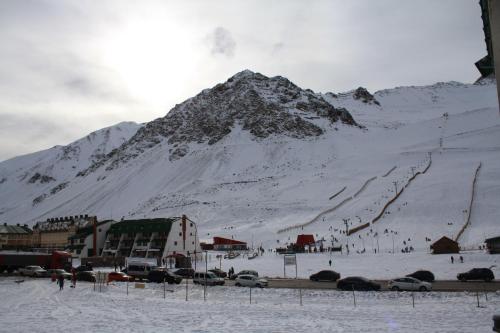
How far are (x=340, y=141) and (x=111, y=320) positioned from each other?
175 meters

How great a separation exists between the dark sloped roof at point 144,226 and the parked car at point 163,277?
1143 inches

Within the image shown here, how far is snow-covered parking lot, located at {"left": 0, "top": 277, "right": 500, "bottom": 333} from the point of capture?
711 inches

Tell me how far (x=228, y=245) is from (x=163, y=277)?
106 feet

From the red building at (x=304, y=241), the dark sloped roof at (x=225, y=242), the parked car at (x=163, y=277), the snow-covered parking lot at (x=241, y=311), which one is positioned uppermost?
the dark sloped roof at (x=225, y=242)

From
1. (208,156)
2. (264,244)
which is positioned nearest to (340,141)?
(208,156)

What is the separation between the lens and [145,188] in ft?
529

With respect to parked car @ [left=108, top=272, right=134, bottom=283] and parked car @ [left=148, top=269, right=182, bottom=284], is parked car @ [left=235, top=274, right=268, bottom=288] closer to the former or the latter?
parked car @ [left=148, top=269, right=182, bottom=284]

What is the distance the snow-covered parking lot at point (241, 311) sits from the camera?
59.2ft

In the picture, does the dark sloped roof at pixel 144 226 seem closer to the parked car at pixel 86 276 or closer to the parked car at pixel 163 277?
the parked car at pixel 86 276

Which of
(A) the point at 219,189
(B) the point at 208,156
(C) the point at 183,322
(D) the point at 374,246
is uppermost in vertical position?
(B) the point at 208,156

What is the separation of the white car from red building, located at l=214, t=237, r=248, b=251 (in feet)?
132

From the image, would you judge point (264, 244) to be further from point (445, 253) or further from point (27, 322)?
point (27, 322)

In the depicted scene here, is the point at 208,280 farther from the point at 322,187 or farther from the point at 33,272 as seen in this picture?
the point at 322,187

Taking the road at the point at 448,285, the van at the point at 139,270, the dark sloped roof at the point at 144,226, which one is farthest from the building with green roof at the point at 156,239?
the road at the point at 448,285
